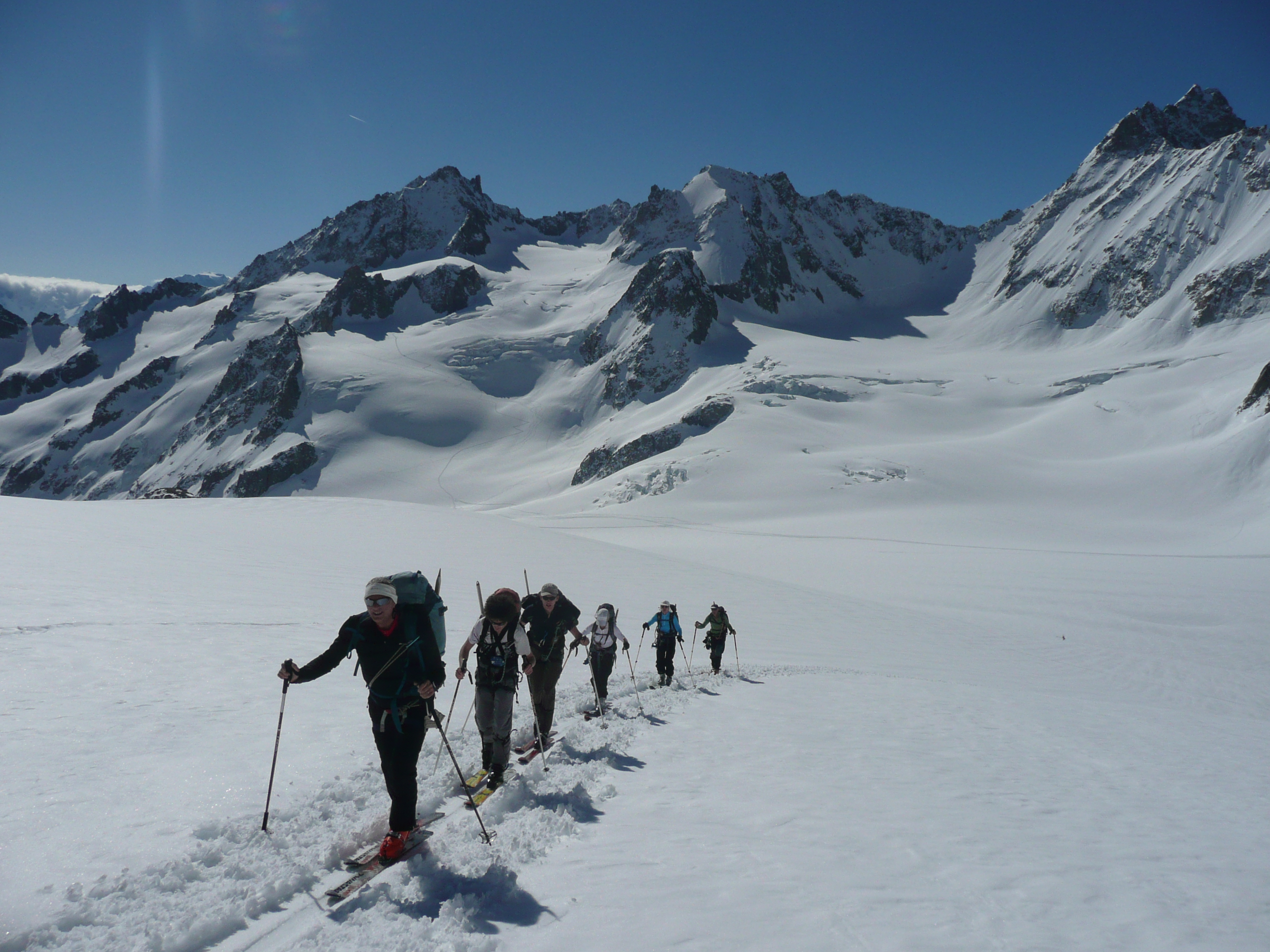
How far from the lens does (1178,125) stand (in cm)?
16762

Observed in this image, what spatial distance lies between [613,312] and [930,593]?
12055cm

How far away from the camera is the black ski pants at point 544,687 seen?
8.33 metres

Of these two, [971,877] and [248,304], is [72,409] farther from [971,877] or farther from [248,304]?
[971,877]

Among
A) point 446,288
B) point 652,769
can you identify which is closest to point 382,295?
point 446,288

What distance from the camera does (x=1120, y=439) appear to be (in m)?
70.5

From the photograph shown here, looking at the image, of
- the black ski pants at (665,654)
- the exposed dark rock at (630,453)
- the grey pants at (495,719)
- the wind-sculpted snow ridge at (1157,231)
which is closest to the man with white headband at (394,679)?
the grey pants at (495,719)

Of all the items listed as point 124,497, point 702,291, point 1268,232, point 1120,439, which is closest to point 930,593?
point 1120,439

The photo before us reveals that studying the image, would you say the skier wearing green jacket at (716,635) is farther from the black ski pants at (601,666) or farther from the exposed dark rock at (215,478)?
the exposed dark rock at (215,478)

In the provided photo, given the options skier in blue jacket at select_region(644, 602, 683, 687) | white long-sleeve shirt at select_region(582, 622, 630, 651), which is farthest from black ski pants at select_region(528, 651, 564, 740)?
skier in blue jacket at select_region(644, 602, 683, 687)

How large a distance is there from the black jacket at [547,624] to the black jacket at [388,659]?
112 inches

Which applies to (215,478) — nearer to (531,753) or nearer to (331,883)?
(531,753)

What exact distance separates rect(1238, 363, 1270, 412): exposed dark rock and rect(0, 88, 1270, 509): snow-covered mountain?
9.92ft

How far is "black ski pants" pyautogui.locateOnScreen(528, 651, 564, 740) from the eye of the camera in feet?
27.3

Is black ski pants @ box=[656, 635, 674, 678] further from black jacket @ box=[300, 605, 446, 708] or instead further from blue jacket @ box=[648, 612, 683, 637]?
black jacket @ box=[300, 605, 446, 708]
